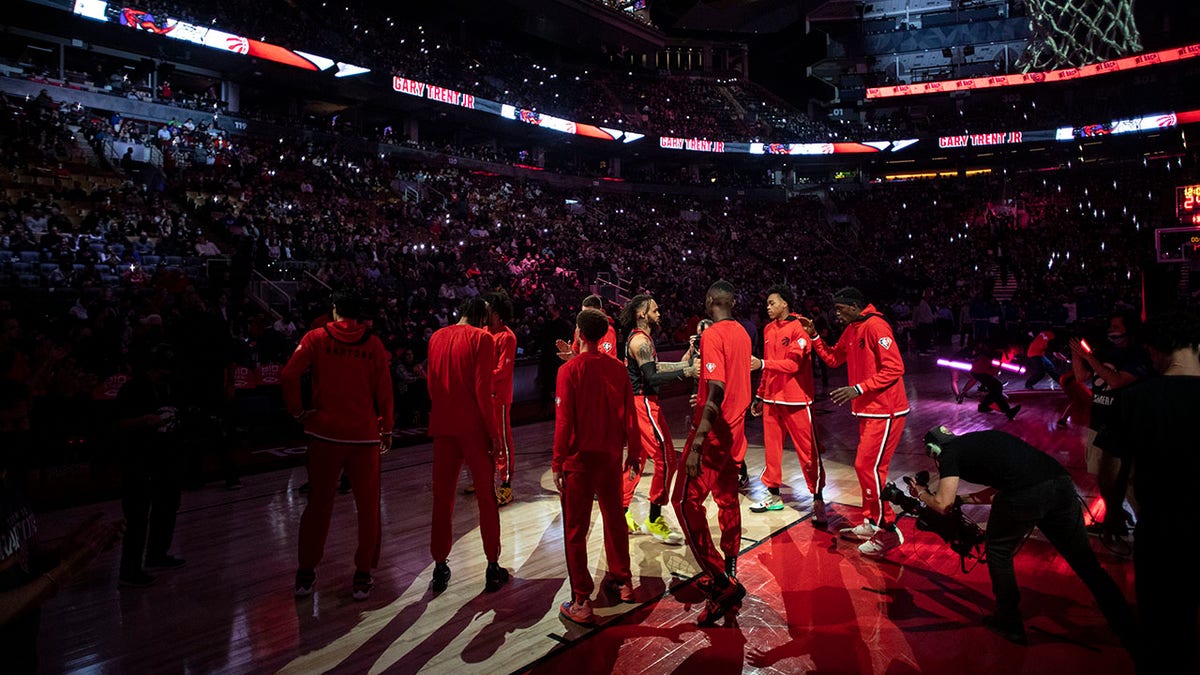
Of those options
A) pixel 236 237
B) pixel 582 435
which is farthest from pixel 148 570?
pixel 236 237

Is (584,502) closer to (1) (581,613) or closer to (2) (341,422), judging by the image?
(1) (581,613)

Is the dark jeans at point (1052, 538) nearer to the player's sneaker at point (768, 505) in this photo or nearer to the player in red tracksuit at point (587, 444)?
the player in red tracksuit at point (587, 444)

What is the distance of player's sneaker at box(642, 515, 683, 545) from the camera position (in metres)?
5.18

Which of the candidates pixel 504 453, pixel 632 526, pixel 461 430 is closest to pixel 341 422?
pixel 461 430

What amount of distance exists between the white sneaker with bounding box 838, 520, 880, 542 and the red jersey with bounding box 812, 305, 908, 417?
0.86 m

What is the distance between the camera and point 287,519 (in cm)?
569

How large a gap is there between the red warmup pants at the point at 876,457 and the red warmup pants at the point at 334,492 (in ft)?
11.1

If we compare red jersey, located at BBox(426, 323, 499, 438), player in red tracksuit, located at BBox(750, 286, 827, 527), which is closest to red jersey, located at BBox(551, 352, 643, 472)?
red jersey, located at BBox(426, 323, 499, 438)

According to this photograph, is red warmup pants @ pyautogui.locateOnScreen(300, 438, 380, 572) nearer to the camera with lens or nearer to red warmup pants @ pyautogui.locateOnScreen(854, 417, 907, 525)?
the camera with lens

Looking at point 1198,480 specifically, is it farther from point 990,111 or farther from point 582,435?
point 990,111

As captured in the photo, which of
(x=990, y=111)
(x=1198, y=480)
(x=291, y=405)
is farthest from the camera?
(x=990, y=111)

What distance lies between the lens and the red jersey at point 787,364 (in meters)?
5.38

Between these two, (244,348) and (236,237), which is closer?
(244,348)

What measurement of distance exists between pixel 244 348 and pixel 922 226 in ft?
108
